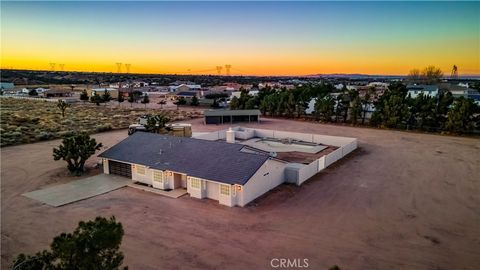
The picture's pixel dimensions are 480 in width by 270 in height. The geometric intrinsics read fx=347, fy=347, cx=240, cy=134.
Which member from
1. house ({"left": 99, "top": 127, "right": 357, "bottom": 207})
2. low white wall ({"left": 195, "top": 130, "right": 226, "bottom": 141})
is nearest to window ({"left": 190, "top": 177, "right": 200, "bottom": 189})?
house ({"left": 99, "top": 127, "right": 357, "bottom": 207})

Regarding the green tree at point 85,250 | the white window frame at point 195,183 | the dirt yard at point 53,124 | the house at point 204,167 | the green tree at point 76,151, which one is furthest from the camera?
the dirt yard at point 53,124

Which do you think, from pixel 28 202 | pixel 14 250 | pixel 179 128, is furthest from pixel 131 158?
pixel 179 128

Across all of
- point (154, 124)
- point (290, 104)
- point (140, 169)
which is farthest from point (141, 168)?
point (290, 104)

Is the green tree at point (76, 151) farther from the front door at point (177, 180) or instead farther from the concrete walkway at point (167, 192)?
the front door at point (177, 180)

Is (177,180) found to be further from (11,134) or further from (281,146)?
(11,134)

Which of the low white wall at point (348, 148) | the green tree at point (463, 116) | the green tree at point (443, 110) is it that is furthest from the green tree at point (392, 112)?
the low white wall at point (348, 148)

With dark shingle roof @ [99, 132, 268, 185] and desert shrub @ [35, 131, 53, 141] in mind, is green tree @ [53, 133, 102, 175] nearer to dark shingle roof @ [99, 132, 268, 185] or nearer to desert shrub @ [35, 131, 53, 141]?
dark shingle roof @ [99, 132, 268, 185]

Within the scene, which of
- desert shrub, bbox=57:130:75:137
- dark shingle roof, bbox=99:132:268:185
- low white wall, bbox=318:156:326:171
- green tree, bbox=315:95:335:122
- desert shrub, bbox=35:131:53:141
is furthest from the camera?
green tree, bbox=315:95:335:122
